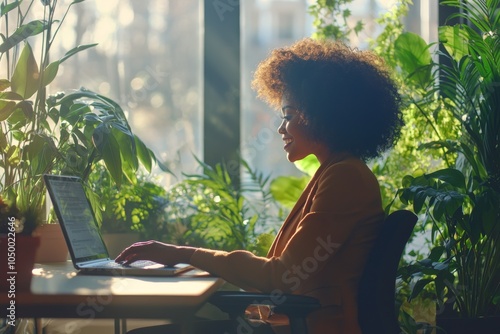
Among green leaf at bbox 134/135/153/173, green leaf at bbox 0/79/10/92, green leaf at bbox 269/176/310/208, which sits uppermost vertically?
green leaf at bbox 0/79/10/92

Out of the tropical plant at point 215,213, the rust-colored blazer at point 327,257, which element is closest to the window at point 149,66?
the tropical plant at point 215,213

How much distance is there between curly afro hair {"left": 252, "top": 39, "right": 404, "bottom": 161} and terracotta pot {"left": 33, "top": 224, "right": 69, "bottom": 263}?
0.98m

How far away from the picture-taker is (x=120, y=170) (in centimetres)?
247

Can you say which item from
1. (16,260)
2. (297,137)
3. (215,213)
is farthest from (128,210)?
(16,260)

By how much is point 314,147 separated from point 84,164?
0.91 meters

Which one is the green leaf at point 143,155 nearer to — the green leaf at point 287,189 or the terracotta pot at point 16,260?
the green leaf at point 287,189

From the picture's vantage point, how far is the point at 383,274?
6.00 ft

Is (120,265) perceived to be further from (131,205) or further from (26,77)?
(131,205)

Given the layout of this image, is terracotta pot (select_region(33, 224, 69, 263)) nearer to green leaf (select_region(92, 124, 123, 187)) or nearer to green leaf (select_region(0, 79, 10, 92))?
green leaf (select_region(92, 124, 123, 187))

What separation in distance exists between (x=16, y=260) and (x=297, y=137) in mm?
916

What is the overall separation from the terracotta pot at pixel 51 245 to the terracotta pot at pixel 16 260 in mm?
826

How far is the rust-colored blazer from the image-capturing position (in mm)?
1842

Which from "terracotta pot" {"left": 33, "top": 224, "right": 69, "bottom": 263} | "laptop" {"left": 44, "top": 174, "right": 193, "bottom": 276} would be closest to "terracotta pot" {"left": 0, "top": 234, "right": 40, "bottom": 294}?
"laptop" {"left": 44, "top": 174, "right": 193, "bottom": 276}

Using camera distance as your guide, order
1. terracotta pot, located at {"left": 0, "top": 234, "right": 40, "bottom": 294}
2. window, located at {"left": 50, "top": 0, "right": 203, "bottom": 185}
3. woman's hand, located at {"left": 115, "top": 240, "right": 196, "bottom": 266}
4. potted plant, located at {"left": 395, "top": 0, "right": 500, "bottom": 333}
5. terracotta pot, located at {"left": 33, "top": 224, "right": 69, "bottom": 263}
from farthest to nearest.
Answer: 1. window, located at {"left": 50, "top": 0, "right": 203, "bottom": 185}
2. potted plant, located at {"left": 395, "top": 0, "right": 500, "bottom": 333}
3. terracotta pot, located at {"left": 33, "top": 224, "right": 69, "bottom": 263}
4. woman's hand, located at {"left": 115, "top": 240, "right": 196, "bottom": 266}
5. terracotta pot, located at {"left": 0, "top": 234, "right": 40, "bottom": 294}
